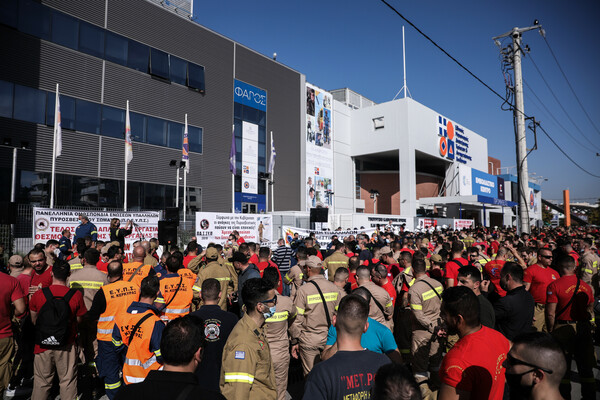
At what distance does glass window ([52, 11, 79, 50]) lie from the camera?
2017 cm

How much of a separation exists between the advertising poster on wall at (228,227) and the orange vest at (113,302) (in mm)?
10108

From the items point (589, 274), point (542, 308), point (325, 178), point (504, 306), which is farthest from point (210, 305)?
point (325, 178)

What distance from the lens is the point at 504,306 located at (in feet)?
14.4

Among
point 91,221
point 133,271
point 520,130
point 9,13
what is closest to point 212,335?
point 133,271

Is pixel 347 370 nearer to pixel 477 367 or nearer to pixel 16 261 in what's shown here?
pixel 477 367

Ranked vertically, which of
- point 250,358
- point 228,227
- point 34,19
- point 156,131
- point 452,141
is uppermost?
point 34,19

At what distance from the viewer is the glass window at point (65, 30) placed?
66.2 ft

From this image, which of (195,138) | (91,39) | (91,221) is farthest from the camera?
(195,138)

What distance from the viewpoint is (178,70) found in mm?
26188

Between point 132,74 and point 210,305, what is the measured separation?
24014mm

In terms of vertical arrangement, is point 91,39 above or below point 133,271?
above

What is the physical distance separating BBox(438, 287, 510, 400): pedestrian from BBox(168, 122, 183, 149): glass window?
25.6 metres

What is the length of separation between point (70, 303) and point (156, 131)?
22100 mm

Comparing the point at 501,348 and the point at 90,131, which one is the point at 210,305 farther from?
the point at 90,131
